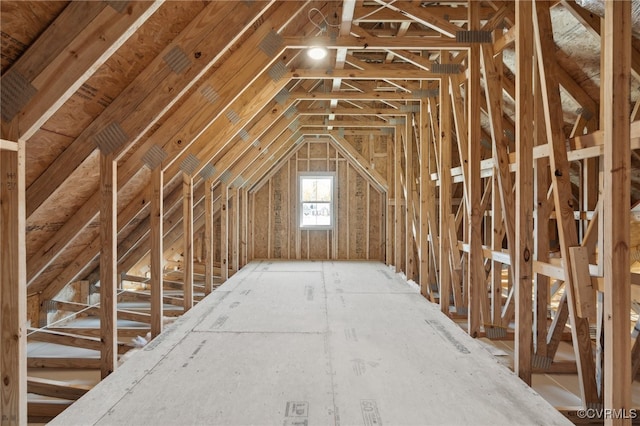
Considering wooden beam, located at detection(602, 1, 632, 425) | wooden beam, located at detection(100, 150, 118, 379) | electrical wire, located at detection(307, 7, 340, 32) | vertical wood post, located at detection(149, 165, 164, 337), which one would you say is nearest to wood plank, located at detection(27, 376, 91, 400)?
wooden beam, located at detection(100, 150, 118, 379)

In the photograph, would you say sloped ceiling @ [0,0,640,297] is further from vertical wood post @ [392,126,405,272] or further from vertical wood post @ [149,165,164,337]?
vertical wood post @ [392,126,405,272]

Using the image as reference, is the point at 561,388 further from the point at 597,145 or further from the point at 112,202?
the point at 112,202

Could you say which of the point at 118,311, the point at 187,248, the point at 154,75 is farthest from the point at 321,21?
the point at 118,311

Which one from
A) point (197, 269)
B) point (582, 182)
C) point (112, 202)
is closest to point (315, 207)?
point (197, 269)

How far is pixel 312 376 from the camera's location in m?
3.11

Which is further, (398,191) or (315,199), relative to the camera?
(315,199)

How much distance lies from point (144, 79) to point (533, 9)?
8.80 ft

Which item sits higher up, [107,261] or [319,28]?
[319,28]

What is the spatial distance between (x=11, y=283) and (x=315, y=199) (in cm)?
914

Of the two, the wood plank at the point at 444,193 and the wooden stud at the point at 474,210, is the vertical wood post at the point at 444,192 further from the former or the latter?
the wooden stud at the point at 474,210

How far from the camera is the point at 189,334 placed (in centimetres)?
417

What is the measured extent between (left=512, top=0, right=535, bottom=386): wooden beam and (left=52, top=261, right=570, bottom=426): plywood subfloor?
0.89ft

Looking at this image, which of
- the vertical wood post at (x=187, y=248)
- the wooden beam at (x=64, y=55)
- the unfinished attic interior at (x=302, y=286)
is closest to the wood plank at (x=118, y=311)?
the unfinished attic interior at (x=302, y=286)

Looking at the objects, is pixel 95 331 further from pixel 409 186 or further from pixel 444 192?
pixel 409 186
